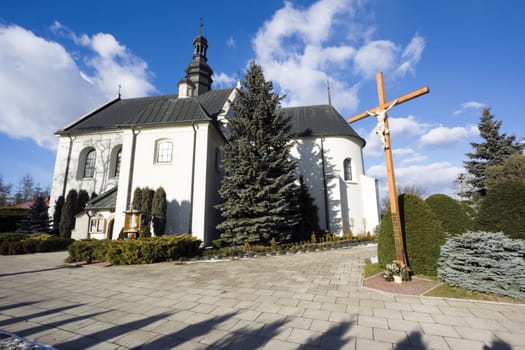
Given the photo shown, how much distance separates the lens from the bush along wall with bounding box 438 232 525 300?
4488 millimetres

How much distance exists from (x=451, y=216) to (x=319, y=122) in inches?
589

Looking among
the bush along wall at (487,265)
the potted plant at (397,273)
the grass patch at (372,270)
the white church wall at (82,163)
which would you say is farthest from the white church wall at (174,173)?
the bush along wall at (487,265)

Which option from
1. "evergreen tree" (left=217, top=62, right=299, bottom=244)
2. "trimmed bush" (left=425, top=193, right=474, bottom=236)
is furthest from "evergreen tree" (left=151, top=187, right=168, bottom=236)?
"trimmed bush" (left=425, top=193, right=474, bottom=236)

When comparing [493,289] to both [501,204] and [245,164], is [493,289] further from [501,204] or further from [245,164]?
[245,164]

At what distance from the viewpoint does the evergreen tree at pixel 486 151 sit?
19.3 metres

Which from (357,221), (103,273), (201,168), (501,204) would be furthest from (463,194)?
(103,273)

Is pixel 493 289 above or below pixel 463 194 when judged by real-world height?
below

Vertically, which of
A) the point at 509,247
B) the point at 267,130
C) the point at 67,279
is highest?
the point at 267,130

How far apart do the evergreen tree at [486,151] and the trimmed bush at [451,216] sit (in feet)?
57.5

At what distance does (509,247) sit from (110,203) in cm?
1701

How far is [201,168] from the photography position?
12.7 meters

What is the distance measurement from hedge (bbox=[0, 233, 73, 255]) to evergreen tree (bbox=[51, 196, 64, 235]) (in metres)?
4.21

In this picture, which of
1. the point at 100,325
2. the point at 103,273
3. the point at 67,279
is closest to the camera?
the point at 100,325

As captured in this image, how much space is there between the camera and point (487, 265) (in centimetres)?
482
